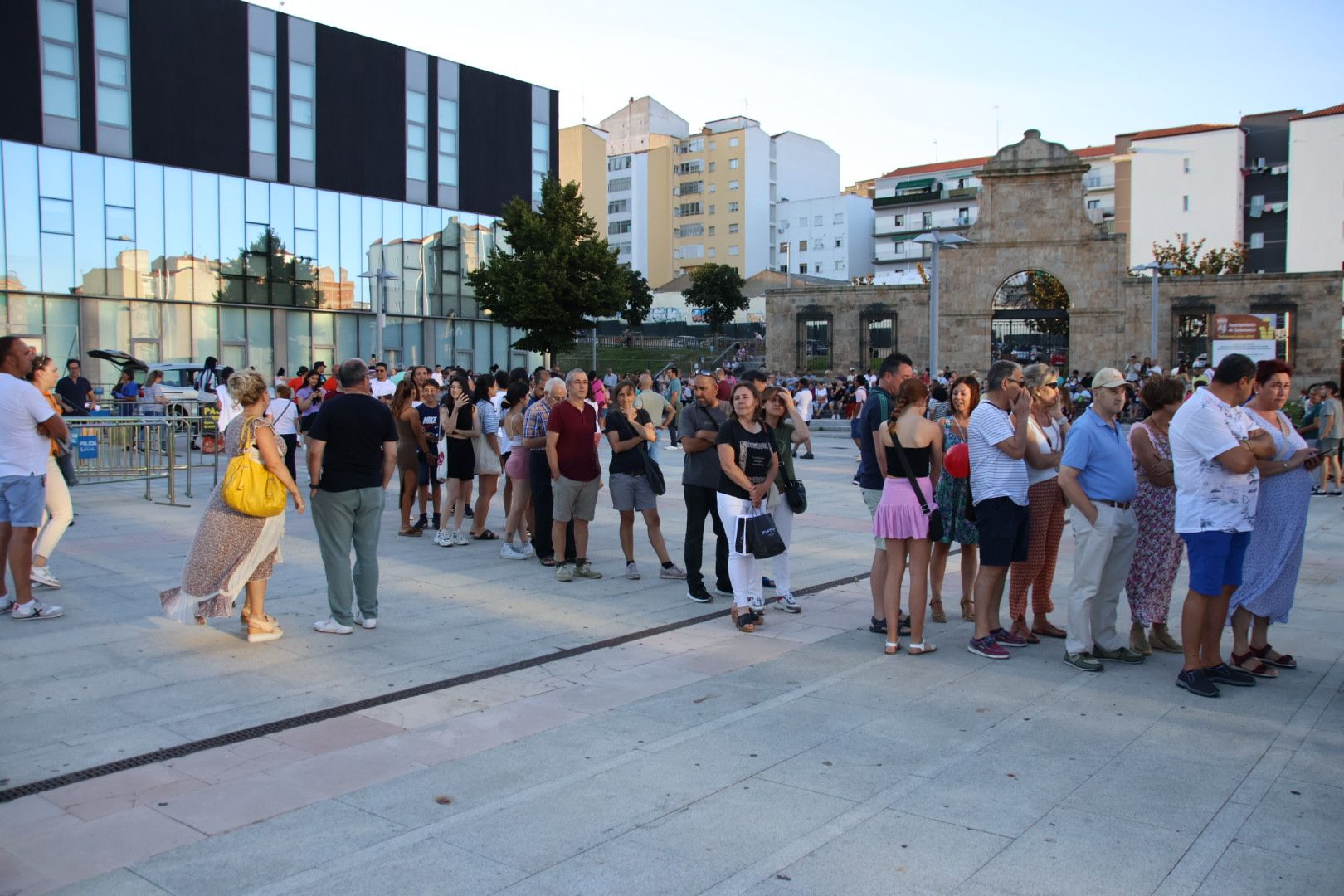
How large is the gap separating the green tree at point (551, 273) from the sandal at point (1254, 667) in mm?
30628

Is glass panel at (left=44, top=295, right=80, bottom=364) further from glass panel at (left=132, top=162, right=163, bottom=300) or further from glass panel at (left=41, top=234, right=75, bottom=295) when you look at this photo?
glass panel at (left=132, top=162, right=163, bottom=300)

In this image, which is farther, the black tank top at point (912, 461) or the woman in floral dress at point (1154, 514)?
the black tank top at point (912, 461)

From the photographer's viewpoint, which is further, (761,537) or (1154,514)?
(761,537)

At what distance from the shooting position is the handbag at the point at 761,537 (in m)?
7.19

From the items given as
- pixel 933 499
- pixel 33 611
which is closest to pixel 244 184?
pixel 33 611

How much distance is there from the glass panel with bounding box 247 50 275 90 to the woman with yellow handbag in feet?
105

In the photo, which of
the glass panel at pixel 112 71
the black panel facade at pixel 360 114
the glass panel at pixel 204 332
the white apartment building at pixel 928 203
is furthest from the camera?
the white apartment building at pixel 928 203

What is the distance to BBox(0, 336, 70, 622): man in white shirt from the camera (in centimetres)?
732

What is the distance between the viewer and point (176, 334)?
112 ft

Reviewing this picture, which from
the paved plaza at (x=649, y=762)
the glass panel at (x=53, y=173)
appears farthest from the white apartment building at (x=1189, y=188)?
the paved plaza at (x=649, y=762)

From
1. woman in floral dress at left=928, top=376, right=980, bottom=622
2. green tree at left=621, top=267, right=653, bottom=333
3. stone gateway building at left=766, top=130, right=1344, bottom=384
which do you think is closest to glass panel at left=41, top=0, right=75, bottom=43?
stone gateway building at left=766, top=130, right=1344, bottom=384

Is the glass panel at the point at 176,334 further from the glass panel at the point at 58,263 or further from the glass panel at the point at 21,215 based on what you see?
the glass panel at the point at 21,215

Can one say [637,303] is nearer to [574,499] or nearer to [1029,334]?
[1029,334]

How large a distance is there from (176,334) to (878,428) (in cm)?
3226
